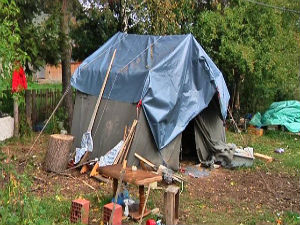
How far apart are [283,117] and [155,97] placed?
7492 mm

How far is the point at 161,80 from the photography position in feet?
29.2

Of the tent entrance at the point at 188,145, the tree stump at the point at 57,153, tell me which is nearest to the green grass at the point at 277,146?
the tent entrance at the point at 188,145

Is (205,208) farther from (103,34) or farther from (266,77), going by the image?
(103,34)

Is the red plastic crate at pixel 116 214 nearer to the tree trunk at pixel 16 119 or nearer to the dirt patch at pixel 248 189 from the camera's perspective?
the dirt patch at pixel 248 189

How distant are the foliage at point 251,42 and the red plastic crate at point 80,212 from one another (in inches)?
353

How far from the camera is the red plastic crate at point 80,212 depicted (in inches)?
232

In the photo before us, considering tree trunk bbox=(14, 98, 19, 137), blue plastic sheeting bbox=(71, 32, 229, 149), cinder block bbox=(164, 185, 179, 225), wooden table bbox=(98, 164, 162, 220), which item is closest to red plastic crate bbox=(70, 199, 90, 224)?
wooden table bbox=(98, 164, 162, 220)

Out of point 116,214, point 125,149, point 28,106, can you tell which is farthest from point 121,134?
point 28,106

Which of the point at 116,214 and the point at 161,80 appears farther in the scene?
the point at 161,80

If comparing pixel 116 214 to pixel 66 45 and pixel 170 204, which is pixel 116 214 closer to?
pixel 170 204

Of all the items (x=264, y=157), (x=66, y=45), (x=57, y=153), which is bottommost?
(x=264, y=157)

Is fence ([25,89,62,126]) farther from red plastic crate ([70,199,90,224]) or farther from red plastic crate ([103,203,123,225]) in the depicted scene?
red plastic crate ([103,203,123,225])

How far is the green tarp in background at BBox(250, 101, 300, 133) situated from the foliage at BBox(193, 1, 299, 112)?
3.06 feet

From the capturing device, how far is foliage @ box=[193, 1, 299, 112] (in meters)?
13.7
